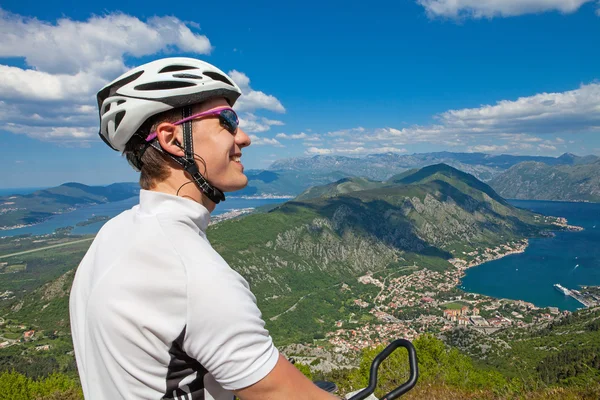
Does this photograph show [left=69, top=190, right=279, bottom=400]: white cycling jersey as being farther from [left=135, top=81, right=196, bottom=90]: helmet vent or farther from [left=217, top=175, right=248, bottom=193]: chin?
[left=135, top=81, right=196, bottom=90]: helmet vent

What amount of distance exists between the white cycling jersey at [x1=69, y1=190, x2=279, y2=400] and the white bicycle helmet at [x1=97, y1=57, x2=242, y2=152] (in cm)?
59

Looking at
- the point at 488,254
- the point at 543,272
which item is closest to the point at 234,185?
the point at 543,272

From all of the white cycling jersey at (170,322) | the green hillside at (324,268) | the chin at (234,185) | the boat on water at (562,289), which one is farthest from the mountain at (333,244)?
the white cycling jersey at (170,322)

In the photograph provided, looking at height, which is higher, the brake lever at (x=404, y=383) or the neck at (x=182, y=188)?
the neck at (x=182, y=188)

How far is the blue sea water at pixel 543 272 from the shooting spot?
346 ft

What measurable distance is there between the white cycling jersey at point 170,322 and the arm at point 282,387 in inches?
1.2

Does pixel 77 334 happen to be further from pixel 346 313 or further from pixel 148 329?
pixel 346 313

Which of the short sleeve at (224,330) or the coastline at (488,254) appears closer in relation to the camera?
the short sleeve at (224,330)

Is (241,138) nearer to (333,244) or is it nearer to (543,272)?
(333,244)

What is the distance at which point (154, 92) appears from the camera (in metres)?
1.43

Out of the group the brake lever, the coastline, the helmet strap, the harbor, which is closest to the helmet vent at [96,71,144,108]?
the helmet strap

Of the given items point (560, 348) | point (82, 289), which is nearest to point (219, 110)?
point (82, 289)

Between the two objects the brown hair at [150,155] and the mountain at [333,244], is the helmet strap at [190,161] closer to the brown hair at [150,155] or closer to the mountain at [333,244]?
the brown hair at [150,155]

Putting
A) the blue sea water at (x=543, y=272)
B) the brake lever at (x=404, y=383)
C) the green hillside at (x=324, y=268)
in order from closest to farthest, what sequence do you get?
the brake lever at (x=404, y=383), the green hillside at (x=324, y=268), the blue sea water at (x=543, y=272)
